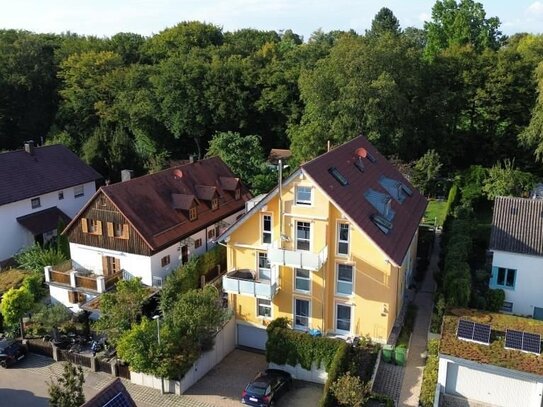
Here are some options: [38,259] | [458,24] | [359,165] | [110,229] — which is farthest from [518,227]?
[458,24]

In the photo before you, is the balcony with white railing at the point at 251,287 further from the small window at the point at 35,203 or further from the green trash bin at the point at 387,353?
the small window at the point at 35,203

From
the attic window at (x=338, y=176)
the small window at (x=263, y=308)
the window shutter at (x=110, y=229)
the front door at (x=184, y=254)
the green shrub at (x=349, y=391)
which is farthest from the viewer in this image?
the front door at (x=184, y=254)

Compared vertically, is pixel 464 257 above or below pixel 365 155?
below

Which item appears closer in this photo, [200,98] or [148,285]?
[148,285]

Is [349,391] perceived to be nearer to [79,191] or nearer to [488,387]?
[488,387]

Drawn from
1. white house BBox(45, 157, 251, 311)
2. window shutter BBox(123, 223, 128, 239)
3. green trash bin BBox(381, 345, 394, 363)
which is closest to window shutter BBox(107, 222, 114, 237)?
white house BBox(45, 157, 251, 311)

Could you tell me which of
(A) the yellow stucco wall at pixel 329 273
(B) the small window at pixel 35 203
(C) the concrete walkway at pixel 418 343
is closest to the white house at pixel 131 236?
(A) the yellow stucco wall at pixel 329 273

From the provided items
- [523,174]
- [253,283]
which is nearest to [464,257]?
[253,283]

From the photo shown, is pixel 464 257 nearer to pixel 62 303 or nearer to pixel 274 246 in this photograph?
pixel 274 246
